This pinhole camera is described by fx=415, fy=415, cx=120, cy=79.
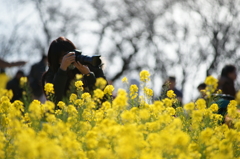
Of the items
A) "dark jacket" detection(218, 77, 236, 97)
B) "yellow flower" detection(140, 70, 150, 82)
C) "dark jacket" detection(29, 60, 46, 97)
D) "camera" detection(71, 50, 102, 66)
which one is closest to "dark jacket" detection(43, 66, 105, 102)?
"camera" detection(71, 50, 102, 66)

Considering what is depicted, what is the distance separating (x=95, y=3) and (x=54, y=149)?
18.8m

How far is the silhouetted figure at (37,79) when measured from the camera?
22.2 feet

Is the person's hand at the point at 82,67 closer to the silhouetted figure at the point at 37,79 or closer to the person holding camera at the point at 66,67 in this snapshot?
the person holding camera at the point at 66,67

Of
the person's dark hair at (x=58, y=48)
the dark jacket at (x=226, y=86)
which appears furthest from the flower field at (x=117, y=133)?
the dark jacket at (x=226, y=86)

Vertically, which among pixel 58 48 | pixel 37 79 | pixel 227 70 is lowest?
pixel 58 48

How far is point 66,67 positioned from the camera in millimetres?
3836

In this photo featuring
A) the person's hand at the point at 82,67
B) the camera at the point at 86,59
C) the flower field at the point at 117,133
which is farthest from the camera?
the person's hand at the point at 82,67

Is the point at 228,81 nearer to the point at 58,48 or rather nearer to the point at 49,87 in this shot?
the point at 58,48

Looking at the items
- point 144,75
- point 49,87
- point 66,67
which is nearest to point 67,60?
point 66,67

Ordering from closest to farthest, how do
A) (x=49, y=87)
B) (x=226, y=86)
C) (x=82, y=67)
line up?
(x=49, y=87), (x=82, y=67), (x=226, y=86)

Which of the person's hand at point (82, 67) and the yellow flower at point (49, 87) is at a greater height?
the person's hand at point (82, 67)

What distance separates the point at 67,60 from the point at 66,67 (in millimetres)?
77

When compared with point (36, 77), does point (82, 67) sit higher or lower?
lower

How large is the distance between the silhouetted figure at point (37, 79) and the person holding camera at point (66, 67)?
8.24ft
